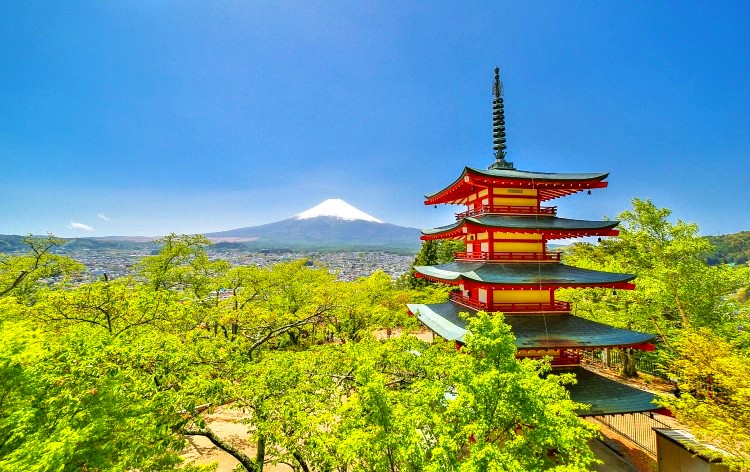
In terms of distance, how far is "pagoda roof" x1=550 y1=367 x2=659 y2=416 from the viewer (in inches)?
357

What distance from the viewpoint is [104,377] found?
609cm

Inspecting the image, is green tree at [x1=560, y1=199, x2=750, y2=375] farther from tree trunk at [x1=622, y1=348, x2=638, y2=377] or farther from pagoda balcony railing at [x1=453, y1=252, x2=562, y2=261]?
pagoda balcony railing at [x1=453, y1=252, x2=562, y2=261]

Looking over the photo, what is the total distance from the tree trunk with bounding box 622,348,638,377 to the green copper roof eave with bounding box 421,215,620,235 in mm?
13522

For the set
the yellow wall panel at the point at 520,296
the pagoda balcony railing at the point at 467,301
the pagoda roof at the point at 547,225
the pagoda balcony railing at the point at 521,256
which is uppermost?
the pagoda roof at the point at 547,225

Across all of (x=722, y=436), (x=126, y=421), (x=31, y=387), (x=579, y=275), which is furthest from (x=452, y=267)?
(x=31, y=387)

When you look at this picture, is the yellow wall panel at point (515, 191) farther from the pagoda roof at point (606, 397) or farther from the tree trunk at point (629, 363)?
the tree trunk at point (629, 363)

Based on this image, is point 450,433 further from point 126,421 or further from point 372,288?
point 372,288

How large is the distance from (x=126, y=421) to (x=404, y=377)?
6.90 meters

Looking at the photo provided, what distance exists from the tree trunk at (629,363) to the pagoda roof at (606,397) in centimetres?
1223

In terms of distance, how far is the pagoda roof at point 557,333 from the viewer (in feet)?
31.4

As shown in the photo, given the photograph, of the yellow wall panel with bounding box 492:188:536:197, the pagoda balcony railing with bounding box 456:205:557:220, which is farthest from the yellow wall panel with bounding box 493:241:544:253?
the yellow wall panel with bounding box 492:188:536:197

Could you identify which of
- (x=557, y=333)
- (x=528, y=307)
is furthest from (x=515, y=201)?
(x=557, y=333)

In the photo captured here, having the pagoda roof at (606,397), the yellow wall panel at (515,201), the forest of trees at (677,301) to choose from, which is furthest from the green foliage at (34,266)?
the forest of trees at (677,301)

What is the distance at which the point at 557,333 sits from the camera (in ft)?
33.4
